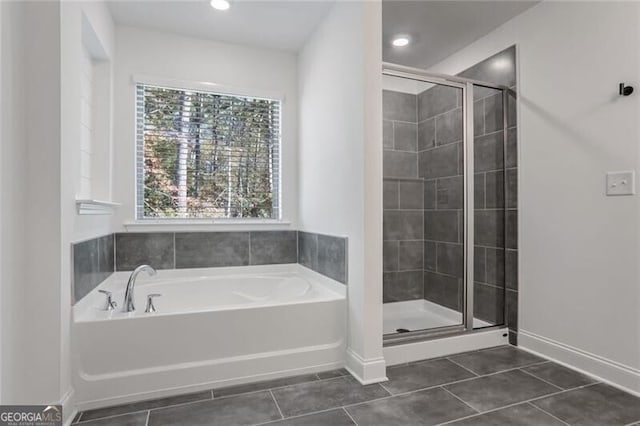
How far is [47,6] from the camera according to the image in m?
1.64

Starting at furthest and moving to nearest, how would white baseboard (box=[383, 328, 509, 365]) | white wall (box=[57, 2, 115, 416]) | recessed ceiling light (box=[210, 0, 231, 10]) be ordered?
1. recessed ceiling light (box=[210, 0, 231, 10])
2. white baseboard (box=[383, 328, 509, 365])
3. white wall (box=[57, 2, 115, 416])

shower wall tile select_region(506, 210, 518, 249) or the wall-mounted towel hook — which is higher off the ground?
the wall-mounted towel hook

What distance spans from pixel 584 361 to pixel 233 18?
130 inches

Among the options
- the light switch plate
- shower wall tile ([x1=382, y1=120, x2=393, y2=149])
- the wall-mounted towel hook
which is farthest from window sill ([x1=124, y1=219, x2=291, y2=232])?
the wall-mounted towel hook

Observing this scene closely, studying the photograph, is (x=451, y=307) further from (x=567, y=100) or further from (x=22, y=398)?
(x=22, y=398)

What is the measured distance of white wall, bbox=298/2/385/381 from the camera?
6.93ft

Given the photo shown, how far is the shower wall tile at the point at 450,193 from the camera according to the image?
289 cm

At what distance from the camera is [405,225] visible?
130 inches

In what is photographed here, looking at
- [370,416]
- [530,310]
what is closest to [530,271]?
[530,310]

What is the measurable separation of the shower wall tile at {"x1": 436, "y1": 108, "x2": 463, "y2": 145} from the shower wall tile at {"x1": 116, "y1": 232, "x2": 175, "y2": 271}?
7.86ft

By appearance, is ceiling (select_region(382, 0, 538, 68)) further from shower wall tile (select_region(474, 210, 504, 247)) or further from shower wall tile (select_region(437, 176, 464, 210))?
shower wall tile (select_region(474, 210, 504, 247))

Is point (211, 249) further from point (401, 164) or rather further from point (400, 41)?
point (400, 41)

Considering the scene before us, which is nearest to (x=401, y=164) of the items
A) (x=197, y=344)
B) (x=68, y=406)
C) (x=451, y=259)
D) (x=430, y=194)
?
(x=430, y=194)

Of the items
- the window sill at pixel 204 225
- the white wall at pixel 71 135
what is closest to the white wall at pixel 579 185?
the window sill at pixel 204 225
